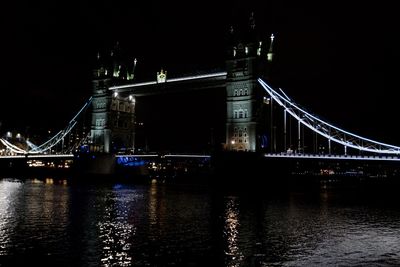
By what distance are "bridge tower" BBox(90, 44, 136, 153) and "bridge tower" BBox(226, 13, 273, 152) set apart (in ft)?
68.6

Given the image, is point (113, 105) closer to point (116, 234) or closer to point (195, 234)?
point (116, 234)

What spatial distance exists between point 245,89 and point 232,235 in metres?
37.0

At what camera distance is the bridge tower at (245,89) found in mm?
53125

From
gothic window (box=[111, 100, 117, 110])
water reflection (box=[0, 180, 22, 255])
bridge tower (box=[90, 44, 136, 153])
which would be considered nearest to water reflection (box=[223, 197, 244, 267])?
water reflection (box=[0, 180, 22, 255])

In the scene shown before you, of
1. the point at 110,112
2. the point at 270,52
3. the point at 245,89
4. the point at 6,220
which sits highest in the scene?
the point at 270,52

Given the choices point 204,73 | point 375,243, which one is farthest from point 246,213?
point 204,73

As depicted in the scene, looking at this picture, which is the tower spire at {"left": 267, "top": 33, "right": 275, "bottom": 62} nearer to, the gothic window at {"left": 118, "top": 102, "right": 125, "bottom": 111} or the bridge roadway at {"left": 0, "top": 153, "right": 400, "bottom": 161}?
the bridge roadway at {"left": 0, "top": 153, "right": 400, "bottom": 161}

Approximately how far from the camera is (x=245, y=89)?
5428cm

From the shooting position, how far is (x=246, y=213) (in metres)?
25.6

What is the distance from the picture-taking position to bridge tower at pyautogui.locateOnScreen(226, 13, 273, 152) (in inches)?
2092

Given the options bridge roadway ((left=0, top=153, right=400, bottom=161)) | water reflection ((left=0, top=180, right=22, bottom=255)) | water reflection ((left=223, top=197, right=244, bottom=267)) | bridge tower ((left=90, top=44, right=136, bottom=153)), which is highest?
bridge tower ((left=90, top=44, right=136, bottom=153))

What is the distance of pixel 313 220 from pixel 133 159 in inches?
1729

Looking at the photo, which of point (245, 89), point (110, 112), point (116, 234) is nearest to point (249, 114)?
point (245, 89)

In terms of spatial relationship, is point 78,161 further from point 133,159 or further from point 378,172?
point 378,172
